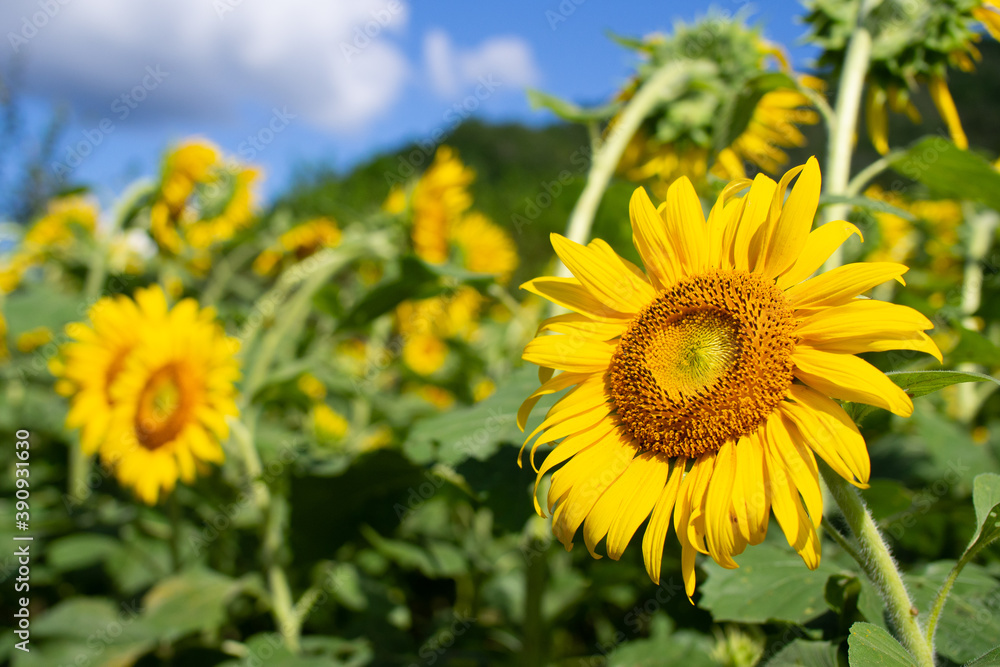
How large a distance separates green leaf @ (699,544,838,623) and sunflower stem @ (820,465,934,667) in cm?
18

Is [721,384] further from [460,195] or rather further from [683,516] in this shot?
[460,195]

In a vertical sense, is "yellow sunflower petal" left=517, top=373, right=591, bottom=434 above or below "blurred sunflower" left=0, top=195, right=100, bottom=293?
below

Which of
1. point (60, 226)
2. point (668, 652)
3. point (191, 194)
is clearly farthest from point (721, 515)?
point (60, 226)

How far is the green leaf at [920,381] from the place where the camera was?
2.34 ft

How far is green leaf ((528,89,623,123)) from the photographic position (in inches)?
67.7

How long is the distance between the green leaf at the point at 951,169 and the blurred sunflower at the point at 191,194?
222cm

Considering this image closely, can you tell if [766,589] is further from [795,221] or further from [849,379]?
[795,221]

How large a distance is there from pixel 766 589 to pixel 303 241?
119 inches

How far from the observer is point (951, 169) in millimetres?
1265

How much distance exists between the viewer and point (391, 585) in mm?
2584

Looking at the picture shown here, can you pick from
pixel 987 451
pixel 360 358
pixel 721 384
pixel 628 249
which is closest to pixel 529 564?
pixel 628 249

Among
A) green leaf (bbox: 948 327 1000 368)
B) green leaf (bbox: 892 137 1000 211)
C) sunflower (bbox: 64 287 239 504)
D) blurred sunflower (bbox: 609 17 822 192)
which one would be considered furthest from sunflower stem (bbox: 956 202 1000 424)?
sunflower (bbox: 64 287 239 504)

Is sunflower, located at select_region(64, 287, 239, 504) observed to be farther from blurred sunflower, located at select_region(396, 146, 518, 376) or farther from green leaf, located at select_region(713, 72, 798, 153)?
green leaf, located at select_region(713, 72, 798, 153)

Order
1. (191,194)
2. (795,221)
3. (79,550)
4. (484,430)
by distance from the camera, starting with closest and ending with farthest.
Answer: (795,221), (484,430), (79,550), (191,194)
